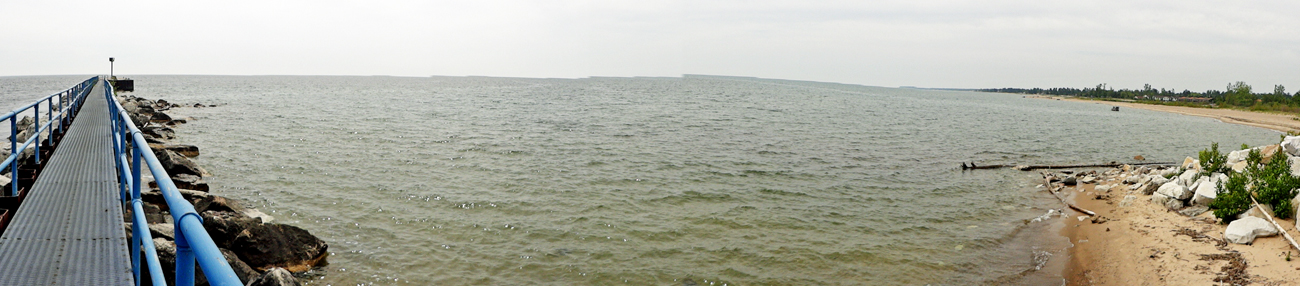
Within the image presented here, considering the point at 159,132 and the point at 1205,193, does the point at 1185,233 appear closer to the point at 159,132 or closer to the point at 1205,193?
the point at 1205,193

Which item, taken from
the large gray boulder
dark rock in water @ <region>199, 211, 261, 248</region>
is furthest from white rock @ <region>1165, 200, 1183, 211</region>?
dark rock in water @ <region>199, 211, 261, 248</region>

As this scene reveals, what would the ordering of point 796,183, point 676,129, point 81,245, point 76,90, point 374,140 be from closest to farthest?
point 81,245, point 796,183, point 76,90, point 374,140, point 676,129

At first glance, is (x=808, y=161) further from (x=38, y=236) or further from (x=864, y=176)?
(x=38, y=236)

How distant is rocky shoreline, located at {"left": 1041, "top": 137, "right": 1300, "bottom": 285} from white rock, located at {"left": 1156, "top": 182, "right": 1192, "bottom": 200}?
0.06ft

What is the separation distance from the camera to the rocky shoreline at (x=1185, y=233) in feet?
34.2

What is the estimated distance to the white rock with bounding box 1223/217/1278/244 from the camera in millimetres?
11195

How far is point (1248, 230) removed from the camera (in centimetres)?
1128

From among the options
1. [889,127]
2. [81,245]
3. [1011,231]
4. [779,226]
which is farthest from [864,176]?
[889,127]

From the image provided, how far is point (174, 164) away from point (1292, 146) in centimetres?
2690

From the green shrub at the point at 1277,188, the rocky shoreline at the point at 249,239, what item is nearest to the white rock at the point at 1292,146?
the green shrub at the point at 1277,188

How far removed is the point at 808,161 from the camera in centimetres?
2442

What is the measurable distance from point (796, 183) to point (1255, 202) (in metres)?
10.1

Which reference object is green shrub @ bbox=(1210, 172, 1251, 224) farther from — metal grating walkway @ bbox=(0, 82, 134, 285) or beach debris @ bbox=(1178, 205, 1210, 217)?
Result: metal grating walkway @ bbox=(0, 82, 134, 285)

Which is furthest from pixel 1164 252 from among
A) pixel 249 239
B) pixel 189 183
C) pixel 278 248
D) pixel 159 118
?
pixel 159 118
